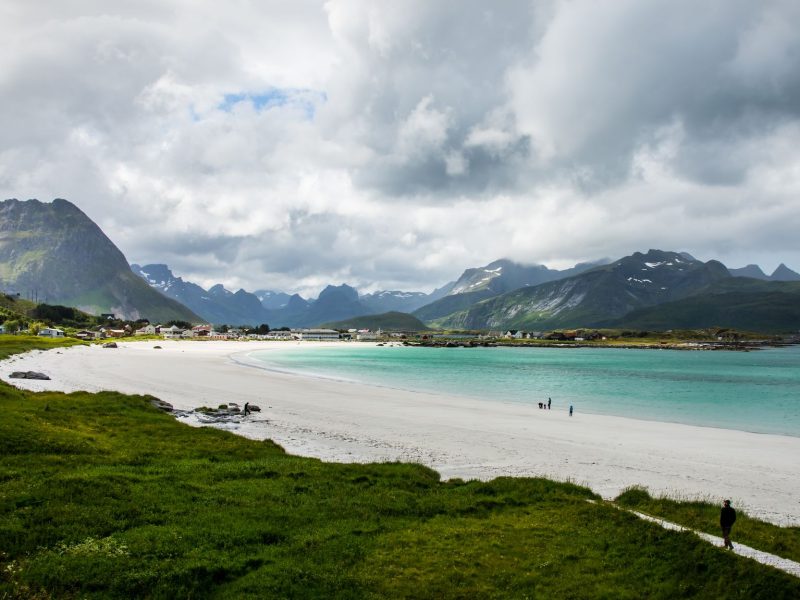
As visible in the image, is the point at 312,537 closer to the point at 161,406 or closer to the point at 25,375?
the point at 161,406

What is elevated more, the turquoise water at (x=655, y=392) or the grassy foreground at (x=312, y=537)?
the grassy foreground at (x=312, y=537)

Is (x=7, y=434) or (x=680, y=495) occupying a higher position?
(x=7, y=434)

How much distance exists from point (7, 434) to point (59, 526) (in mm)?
12858

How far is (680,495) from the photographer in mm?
28250

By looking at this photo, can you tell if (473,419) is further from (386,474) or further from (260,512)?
(260,512)

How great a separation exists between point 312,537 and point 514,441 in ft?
99.4

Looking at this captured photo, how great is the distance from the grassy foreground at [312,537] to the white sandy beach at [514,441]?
9.25 metres

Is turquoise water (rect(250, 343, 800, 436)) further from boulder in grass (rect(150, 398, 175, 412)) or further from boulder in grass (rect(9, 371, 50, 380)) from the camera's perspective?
boulder in grass (rect(9, 371, 50, 380))

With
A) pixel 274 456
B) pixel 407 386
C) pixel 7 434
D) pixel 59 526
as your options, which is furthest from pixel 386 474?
pixel 407 386

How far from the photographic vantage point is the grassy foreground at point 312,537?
14.2 metres

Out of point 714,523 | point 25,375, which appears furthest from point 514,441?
point 25,375

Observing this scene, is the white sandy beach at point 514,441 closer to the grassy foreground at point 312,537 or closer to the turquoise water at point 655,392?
the grassy foreground at point 312,537

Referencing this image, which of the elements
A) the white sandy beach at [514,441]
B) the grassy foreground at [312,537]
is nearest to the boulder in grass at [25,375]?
the white sandy beach at [514,441]

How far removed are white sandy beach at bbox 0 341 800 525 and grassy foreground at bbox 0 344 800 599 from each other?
9250 millimetres
